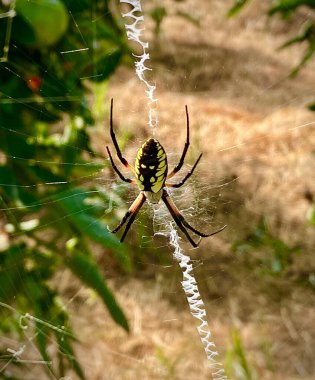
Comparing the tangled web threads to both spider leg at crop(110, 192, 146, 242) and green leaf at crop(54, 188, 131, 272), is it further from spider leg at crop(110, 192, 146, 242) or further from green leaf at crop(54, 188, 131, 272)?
green leaf at crop(54, 188, 131, 272)

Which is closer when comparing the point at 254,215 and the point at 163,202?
the point at 163,202

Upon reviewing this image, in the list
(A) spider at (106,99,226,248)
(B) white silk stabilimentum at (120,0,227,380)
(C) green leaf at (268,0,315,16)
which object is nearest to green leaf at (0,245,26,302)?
(A) spider at (106,99,226,248)

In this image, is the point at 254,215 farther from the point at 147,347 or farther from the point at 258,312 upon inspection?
the point at 147,347

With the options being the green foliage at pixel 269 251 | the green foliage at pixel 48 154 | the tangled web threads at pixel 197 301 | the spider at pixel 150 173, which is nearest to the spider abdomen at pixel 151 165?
the spider at pixel 150 173

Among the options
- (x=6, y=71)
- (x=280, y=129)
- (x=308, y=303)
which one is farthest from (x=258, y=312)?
(x=6, y=71)

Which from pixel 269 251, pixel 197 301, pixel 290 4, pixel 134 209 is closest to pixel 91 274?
pixel 134 209

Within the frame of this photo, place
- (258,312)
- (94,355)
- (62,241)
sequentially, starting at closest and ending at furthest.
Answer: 1. (62,241)
2. (94,355)
3. (258,312)

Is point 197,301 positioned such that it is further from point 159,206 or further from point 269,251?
point 159,206
